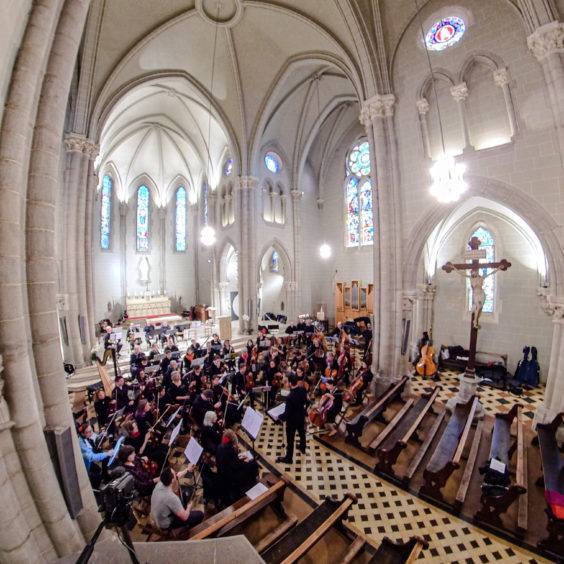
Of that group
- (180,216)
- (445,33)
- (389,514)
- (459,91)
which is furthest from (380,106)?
(180,216)

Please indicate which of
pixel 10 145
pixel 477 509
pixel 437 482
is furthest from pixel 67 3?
pixel 477 509

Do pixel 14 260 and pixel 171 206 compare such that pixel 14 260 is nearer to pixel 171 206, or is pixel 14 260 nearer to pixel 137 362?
pixel 137 362

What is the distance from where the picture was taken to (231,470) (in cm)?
429

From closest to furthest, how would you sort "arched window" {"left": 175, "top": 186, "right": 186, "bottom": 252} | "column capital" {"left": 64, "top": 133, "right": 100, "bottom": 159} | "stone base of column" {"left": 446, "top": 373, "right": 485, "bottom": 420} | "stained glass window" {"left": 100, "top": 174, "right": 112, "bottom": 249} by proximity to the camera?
"stone base of column" {"left": 446, "top": 373, "right": 485, "bottom": 420}, "column capital" {"left": 64, "top": 133, "right": 100, "bottom": 159}, "stained glass window" {"left": 100, "top": 174, "right": 112, "bottom": 249}, "arched window" {"left": 175, "top": 186, "right": 186, "bottom": 252}

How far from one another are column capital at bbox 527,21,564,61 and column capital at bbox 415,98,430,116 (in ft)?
7.73

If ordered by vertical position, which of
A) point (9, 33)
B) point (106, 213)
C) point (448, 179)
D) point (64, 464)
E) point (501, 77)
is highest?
point (106, 213)

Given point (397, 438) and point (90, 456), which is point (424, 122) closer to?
point (397, 438)

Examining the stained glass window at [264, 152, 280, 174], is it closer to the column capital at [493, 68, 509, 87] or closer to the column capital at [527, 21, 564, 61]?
the column capital at [493, 68, 509, 87]

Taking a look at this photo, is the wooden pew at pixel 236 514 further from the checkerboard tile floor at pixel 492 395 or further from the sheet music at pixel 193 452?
the checkerboard tile floor at pixel 492 395

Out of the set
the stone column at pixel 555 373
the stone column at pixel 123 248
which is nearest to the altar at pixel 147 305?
the stone column at pixel 123 248

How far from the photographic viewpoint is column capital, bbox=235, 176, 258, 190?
15.0 metres

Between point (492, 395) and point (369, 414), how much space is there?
4987mm

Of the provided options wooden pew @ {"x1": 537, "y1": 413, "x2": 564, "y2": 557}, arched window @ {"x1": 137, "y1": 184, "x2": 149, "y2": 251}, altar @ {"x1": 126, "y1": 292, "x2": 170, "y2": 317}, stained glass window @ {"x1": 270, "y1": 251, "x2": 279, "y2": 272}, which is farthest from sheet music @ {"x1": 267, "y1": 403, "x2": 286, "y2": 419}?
arched window @ {"x1": 137, "y1": 184, "x2": 149, "y2": 251}

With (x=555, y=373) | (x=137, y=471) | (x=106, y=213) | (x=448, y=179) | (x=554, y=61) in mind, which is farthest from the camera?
(x=106, y=213)
